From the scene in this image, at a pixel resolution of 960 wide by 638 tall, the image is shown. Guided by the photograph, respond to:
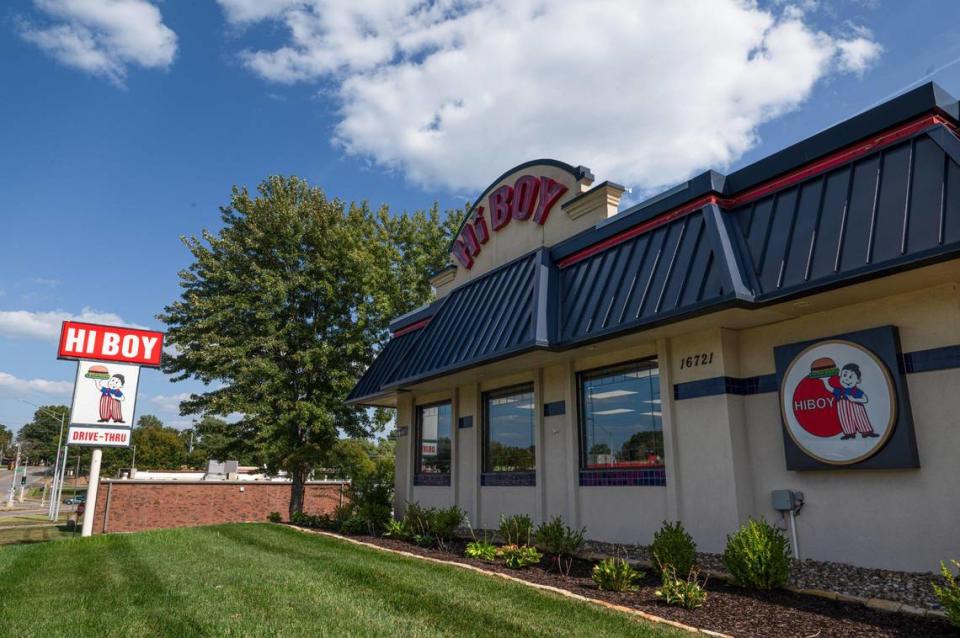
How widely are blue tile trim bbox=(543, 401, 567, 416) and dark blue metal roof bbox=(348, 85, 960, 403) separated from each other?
192cm

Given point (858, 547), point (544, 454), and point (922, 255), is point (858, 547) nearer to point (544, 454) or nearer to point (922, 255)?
point (922, 255)

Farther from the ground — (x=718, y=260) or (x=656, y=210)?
(x=656, y=210)

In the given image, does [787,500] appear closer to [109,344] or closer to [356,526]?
[356,526]

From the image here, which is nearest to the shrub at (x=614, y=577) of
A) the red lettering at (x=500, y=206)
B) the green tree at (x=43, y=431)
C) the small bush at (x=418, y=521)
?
the small bush at (x=418, y=521)

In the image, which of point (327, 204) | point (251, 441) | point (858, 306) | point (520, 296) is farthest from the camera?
point (327, 204)

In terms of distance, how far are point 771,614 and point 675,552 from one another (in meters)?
1.78

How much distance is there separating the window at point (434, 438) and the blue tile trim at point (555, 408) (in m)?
4.23

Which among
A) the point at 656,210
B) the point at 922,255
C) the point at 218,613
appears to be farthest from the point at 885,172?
the point at 218,613

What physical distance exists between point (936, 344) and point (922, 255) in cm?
167

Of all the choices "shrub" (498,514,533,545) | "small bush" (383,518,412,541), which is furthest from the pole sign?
"shrub" (498,514,533,545)

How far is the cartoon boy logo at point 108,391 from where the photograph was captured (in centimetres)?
1938

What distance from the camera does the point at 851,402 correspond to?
829cm

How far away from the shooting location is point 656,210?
10898mm

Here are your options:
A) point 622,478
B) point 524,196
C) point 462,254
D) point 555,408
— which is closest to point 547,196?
point 524,196
